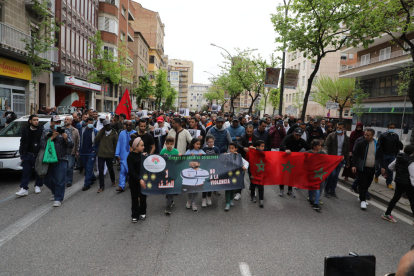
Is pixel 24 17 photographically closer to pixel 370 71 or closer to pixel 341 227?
pixel 341 227

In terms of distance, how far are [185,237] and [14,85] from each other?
2038 centimetres

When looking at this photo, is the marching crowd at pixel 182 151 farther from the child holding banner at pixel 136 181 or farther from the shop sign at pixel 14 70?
the shop sign at pixel 14 70

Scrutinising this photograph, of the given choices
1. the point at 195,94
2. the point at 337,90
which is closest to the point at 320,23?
the point at 337,90

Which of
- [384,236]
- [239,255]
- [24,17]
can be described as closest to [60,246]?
[239,255]

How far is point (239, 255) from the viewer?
4422 millimetres

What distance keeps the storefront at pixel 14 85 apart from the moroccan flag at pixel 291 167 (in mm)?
15915

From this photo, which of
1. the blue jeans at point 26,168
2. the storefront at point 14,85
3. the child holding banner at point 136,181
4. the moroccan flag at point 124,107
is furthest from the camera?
the storefront at point 14,85

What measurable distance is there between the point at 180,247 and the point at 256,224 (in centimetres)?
174

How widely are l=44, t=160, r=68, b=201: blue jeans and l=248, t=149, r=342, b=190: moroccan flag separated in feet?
14.0

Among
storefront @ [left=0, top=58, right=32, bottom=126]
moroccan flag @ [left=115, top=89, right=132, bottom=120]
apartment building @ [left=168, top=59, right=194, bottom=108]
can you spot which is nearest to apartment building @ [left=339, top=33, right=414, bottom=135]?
moroccan flag @ [left=115, top=89, right=132, bottom=120]

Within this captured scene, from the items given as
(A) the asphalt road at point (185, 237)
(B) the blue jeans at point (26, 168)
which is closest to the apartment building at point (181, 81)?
(B) the blue jeans at point (26, 168)

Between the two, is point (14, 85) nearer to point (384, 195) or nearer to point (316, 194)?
point (316, 194)

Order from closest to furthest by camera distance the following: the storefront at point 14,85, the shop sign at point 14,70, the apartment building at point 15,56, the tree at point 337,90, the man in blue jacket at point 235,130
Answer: the man in blue jacket at point 235,130
the apartment building at point 15,56
the shop sign at point 14,70
the storefront at point 14,85
the tree at point 337,90

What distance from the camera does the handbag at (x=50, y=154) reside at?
660cm
